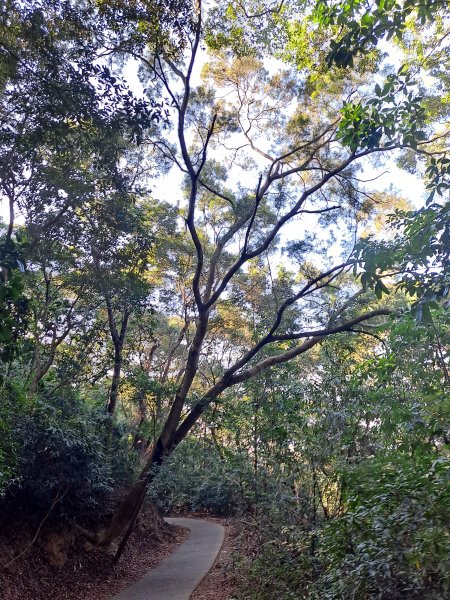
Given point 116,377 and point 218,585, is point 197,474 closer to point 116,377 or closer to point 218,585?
point 116,377

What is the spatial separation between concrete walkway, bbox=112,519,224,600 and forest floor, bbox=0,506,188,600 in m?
0.32

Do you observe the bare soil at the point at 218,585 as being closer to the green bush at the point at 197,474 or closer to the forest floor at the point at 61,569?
the green bush at the point at 197,474

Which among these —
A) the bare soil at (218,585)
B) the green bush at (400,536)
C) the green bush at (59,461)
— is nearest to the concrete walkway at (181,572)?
the bare soil at (218,585)

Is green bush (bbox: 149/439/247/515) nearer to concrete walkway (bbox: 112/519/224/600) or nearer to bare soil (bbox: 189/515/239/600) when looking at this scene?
bare soil (bbox: 189/515/239/600)

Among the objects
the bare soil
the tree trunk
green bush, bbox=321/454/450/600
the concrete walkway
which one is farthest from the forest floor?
green bush, bbox=321/454/450/600

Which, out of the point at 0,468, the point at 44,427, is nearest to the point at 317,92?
the point at 44,427

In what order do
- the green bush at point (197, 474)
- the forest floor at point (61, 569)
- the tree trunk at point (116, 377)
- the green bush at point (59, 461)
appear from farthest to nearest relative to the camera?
the tree trunk at point (116, 377) < the green bush at point (197, 474) < the green bush at point (59, 461) < the forest floor at point (61, 569)

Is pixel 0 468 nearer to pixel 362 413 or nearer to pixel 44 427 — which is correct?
pixel 44 427

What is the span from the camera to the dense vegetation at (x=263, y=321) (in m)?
3.83

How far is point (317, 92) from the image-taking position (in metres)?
9.84

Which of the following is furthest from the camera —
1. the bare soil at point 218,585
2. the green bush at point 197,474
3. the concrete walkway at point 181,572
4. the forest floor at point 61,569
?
the concrete walkway at point 181,572

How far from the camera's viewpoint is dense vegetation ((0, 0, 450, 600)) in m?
3.83

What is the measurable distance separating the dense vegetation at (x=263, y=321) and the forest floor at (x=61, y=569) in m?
0.36

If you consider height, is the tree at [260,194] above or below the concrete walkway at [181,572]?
above
